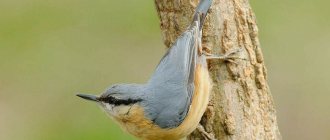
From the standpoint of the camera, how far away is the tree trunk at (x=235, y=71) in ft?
22.1

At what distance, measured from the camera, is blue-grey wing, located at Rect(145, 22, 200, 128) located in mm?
6867

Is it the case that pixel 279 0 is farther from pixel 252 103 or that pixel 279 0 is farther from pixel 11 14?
pixel 252 103

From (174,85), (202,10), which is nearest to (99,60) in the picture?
(174,85)

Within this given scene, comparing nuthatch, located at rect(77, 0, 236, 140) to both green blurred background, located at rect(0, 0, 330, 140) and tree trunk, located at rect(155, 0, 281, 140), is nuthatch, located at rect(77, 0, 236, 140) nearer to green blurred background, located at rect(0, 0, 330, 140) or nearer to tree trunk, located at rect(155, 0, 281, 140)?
tree trunk, located at rect(155, 0, 281, 140)

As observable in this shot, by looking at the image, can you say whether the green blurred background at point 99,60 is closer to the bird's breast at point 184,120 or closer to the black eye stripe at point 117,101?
the bird's breast at point 184,120

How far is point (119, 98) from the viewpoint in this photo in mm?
6812

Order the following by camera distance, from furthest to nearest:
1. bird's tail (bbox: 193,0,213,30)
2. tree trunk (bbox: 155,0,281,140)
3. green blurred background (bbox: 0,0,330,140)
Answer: green blurred background (bbox: 0,0,330,140)
tree trunk (bbox: 155,0,281,140)
bird's tail (bbox: 193,0,213,30)

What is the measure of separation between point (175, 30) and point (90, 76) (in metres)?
3.63

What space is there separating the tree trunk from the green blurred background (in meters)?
2.52

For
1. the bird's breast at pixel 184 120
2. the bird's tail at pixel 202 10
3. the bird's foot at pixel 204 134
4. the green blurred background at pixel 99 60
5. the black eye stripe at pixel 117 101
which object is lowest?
the green blurred background at pixel 99 60

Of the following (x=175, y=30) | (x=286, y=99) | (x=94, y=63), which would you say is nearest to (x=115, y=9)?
(x=94, y=63)

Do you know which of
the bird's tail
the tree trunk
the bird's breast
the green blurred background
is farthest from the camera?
the green blurred background

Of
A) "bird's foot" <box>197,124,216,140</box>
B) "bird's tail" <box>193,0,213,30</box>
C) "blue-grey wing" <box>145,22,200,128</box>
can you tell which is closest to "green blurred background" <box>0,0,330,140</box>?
"bird's foot" <box>197,124,216,140</box>

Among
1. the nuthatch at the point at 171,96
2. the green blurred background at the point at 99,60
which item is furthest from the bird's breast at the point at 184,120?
the green blurred background at the point at 99,60
